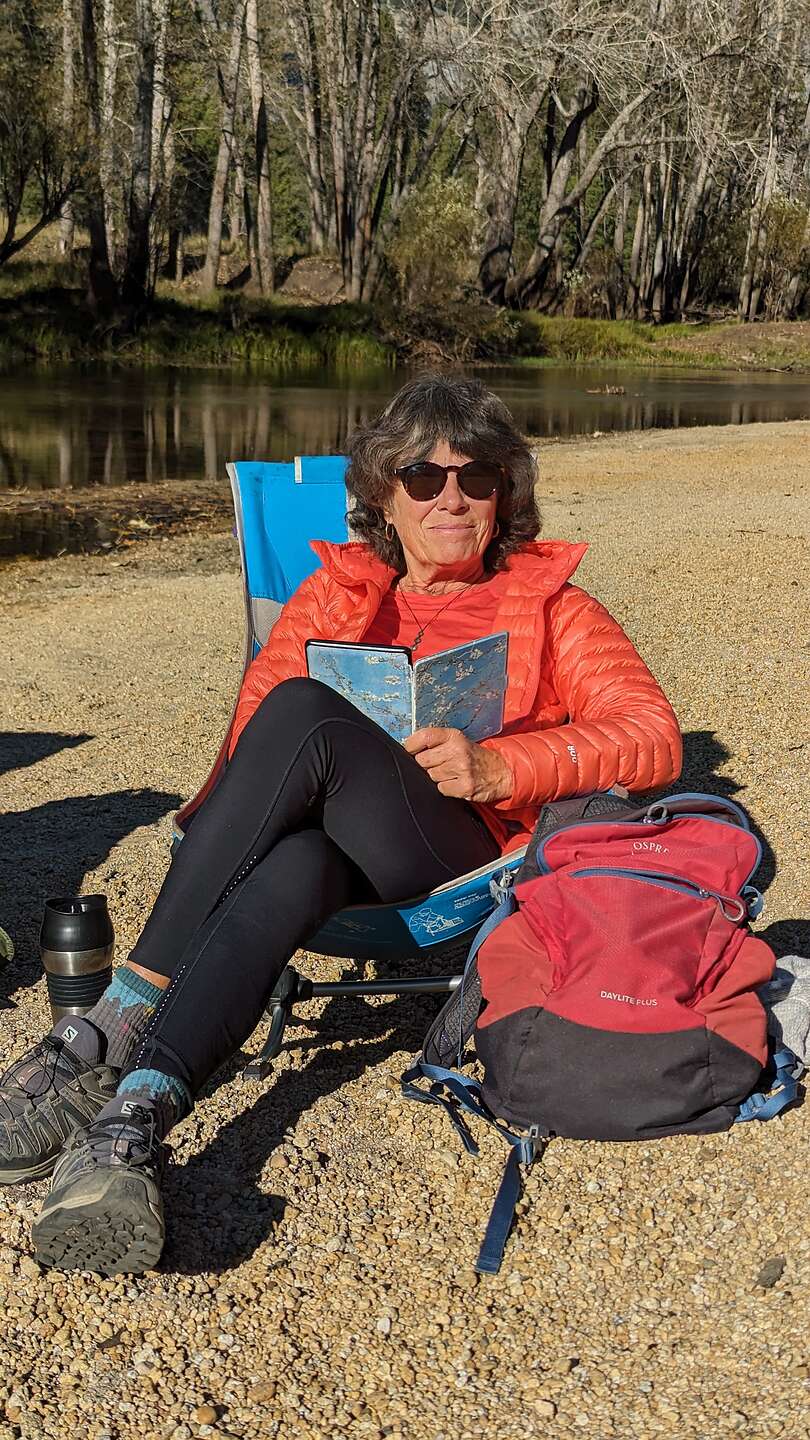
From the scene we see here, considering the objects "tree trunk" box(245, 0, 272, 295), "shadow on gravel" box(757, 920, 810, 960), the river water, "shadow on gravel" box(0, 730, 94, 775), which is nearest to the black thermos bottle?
"shadow on gravel" box(757, 920, 810, 960)

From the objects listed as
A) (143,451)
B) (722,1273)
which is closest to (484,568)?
(722,1273)

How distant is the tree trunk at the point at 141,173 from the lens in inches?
1131

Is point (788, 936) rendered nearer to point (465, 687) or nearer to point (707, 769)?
point (465, 687)

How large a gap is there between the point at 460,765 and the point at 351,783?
0.20m

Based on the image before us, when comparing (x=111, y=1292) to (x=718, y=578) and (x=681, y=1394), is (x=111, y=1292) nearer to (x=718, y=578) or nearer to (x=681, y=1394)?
(x=681, y=1394)

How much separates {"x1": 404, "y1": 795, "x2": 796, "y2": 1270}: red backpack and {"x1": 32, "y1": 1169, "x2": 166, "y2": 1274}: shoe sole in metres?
0.56

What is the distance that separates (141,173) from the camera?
29078mm

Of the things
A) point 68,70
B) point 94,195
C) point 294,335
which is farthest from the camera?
point 294,335

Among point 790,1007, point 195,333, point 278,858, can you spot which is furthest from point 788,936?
point 195,333

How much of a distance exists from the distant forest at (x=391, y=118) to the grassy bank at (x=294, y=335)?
2.45ft

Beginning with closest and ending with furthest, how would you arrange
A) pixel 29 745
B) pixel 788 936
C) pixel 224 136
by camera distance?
pixel 788 936 → pixel 29 745 → pixel 224 136

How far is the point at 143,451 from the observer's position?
14469 millimetres

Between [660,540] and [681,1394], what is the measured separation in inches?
290

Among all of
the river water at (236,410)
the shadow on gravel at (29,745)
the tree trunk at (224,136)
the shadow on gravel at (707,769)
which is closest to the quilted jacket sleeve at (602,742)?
the shadow on gravel at (707,769)
